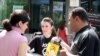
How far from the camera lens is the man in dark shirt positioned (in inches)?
140

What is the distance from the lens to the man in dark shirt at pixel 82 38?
3555mm

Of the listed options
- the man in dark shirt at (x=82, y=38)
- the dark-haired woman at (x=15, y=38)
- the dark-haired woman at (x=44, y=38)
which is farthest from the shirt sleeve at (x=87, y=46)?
the dark-haired woman at (x=44, y=38)

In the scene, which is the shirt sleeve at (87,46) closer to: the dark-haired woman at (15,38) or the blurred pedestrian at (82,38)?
the blurred pedestrian at (82,38)

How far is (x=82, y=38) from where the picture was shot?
360 centimetres

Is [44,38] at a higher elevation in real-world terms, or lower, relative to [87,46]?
lower

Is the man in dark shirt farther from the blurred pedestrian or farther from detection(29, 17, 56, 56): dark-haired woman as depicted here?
detection(29, 17, 56, 56): dark-haired woman

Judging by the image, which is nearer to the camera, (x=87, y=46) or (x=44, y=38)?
(x=87, y=46)

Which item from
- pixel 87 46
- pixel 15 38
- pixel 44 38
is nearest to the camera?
pixel 87 46

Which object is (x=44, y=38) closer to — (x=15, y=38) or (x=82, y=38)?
(x=15, y=38)

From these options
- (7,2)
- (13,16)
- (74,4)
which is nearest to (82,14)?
(13,16)

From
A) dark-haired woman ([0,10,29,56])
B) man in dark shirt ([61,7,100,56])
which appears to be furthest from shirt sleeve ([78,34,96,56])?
dark-haired woman ([0,10,29,56])

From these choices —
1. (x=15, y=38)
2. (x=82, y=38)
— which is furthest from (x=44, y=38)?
(x=82, y=38)

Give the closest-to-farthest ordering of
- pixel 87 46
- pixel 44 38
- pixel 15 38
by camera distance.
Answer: pixel 87 46 < pixel 15 38 < pixel 44 38

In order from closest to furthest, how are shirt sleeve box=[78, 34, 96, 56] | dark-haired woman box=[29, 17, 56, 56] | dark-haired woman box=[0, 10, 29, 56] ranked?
shirt sleeve box=[78, 34, 96, 56] → dark-haired woman box=[0, 10, 29, 56] → dark-haired woman box=[29, 17, 56, 56]
